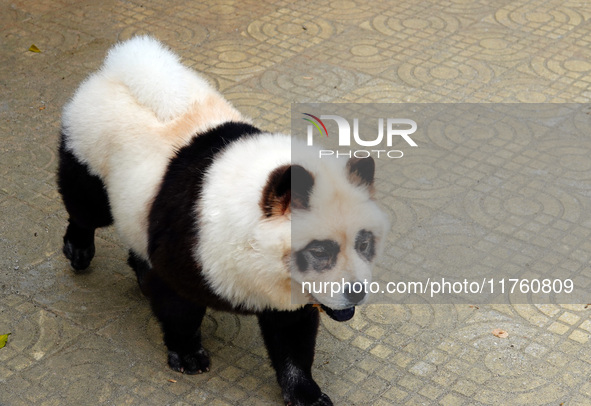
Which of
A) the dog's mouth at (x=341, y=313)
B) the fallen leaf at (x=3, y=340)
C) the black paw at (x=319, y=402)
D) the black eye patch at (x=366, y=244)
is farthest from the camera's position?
the fallen leaf at (x=3, y=340)

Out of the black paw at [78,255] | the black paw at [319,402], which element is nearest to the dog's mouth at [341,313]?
the black paw at [319,402]

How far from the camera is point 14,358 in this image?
14.8 feet

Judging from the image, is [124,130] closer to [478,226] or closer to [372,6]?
[478,226]

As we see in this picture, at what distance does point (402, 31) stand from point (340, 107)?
160cm

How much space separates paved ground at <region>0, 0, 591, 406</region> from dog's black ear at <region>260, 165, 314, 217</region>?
1202 mm

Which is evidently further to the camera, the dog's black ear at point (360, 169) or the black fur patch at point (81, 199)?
the black fur patch at point (81, 199)

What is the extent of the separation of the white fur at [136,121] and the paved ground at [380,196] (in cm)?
78

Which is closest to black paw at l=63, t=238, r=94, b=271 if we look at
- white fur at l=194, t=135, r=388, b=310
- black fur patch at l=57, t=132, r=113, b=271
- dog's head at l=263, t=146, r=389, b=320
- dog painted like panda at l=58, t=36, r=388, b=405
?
black fur patch at l=57, t=132, r=113, b=271

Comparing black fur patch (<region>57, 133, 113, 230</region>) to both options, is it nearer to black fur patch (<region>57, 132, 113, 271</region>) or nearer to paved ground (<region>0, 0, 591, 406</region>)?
black fur patch (<region>57, 132, 113, 271</region>)

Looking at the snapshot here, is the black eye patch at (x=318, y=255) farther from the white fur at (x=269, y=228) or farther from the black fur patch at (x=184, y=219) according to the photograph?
the black fur patch at (x=184, y=219)

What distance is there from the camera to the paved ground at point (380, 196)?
14.5 ft

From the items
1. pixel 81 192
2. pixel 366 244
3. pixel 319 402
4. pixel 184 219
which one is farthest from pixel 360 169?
pixel 81 192

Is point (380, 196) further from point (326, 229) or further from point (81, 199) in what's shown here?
point (326, 229)

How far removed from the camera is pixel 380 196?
5.83 metres
